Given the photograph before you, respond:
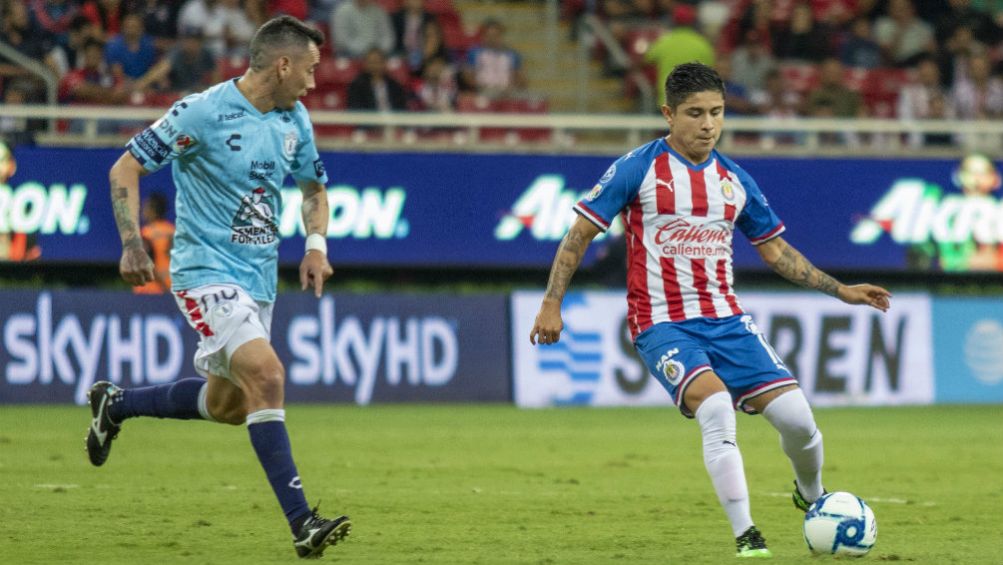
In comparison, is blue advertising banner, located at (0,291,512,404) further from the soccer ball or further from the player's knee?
the soccer ball

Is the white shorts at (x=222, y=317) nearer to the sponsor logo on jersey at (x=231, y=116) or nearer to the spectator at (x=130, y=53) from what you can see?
the sponsor logo on jersey at (x=231, y=116)

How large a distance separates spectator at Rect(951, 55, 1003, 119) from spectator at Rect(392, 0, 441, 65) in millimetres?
6946

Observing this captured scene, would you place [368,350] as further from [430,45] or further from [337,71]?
[430,45]

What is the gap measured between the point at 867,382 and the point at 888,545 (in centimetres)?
1046

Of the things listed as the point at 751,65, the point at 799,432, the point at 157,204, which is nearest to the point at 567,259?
the point at 799,432

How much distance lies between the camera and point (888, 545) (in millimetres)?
7453

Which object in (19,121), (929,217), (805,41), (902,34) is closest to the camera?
(19,121)

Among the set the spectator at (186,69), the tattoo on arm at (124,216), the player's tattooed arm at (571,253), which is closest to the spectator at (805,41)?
the spectator at (186,69)

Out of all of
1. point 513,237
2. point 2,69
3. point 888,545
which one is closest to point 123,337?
point 2,69

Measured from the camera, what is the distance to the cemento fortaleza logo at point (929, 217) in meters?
19.8

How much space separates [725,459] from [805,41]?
51.3 ft

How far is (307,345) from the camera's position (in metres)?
16.6

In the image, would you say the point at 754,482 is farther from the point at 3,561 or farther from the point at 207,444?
the point at 3,561

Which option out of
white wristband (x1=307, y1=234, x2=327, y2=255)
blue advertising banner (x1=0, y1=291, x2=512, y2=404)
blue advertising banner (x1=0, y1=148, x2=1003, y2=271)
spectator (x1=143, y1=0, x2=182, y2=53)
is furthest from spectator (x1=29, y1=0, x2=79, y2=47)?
white wristband (x1=307, y1=234, x2=327, y2=255)
